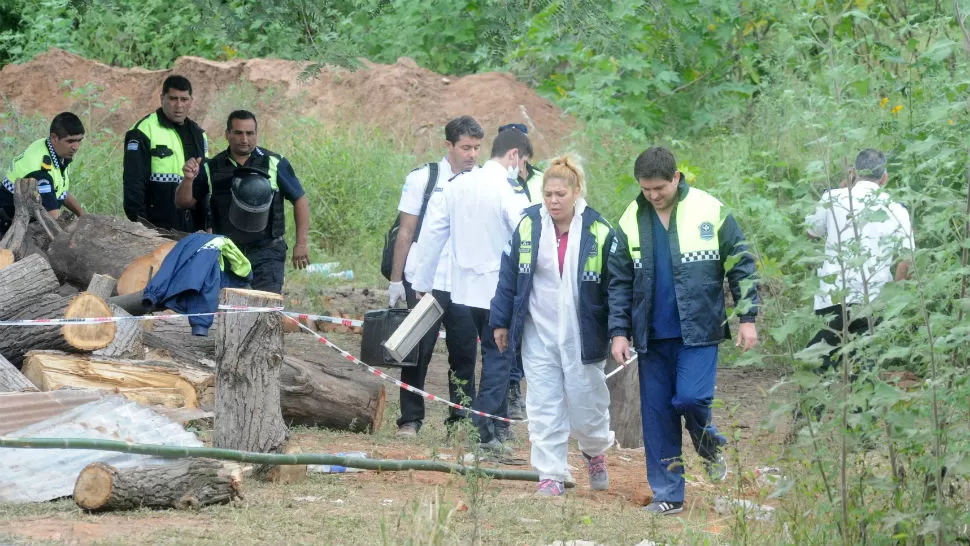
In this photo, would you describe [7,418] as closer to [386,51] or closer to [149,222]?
[149,222]

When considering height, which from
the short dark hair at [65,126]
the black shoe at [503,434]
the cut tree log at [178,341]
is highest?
the short dark hair at [65,126]

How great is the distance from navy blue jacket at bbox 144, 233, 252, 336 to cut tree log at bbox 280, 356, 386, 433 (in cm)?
64

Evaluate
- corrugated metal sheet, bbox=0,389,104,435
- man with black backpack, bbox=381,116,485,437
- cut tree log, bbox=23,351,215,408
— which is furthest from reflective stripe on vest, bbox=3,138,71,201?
corrugated metal sheet, bbox=0,389,104,435

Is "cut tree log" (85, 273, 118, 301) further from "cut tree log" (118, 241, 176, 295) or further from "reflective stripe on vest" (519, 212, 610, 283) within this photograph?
"reflective stripe on vest" (519, 212, 610, 283)

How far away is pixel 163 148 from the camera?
32.9 ft

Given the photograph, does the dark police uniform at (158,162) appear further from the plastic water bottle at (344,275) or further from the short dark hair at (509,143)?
the plastic water bottle at (344,275)

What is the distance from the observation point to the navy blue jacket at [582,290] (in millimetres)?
6648

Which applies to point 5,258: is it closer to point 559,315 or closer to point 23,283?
point 23,283

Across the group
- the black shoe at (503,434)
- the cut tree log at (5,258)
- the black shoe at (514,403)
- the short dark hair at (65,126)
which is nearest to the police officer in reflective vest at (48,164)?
the short dark hair at (65,126)

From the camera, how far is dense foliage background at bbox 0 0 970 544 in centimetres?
464

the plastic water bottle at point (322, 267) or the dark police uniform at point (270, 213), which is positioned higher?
the dark police uniform at point (270, 213)

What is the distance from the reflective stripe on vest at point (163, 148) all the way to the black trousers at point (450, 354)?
2.45 meters

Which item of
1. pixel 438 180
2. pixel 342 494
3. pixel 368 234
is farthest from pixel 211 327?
pixel 368 234

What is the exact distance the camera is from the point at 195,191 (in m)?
9.45
